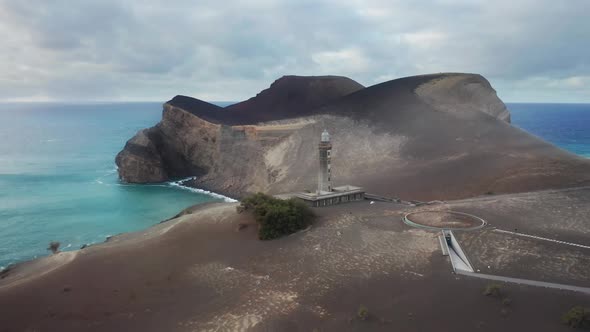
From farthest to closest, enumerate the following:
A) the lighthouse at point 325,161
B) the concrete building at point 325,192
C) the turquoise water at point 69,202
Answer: the turquoise water at point 69,202, the lighthouse at point 325,161, the concrete building at point 325,192

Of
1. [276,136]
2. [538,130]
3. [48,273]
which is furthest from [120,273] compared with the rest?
[538,130]

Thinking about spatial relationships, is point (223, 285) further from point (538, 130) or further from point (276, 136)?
point (538, 130)

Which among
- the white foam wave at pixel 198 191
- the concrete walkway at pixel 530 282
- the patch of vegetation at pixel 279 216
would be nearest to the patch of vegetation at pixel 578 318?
the concrete walkway at pixel 530 282

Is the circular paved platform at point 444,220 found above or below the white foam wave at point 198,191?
above

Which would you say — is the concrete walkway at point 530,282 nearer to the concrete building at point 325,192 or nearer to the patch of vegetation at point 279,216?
the patch of vegetation at point 279,216

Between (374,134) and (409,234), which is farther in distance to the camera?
(374,134)

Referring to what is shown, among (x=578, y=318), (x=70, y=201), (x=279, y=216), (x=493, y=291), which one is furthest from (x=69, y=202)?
(x=578, y=318)

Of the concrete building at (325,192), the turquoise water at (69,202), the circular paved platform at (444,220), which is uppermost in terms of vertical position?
the concrete building at (325,192)

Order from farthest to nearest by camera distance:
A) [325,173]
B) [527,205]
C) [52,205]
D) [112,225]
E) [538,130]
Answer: [538,130] → [52,205] → [112,225] → [325,173] → [527,205]
